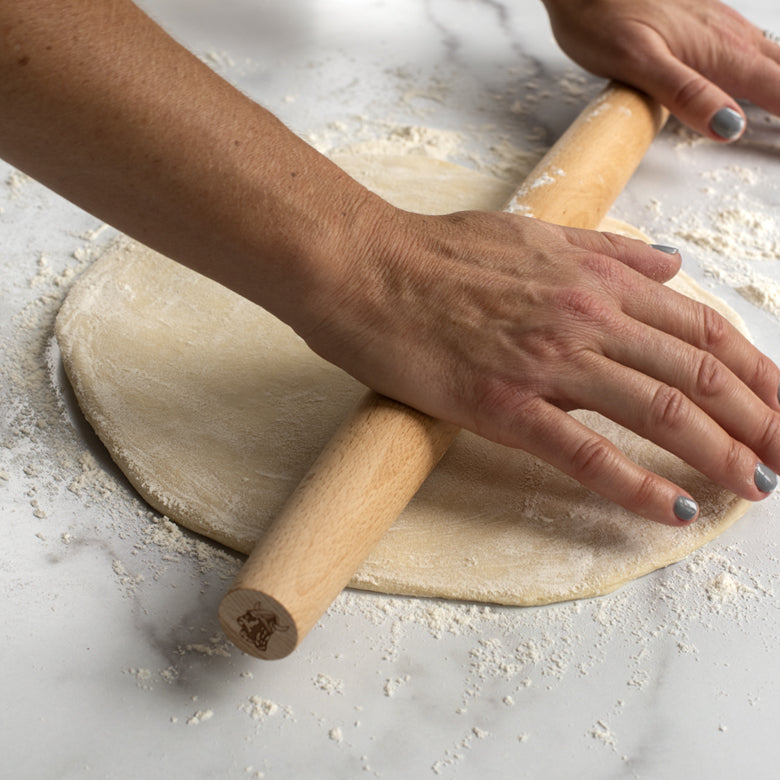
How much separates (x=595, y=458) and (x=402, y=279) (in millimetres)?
370

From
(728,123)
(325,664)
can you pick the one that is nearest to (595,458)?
(325,664)

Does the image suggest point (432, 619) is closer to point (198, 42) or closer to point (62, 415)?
point (62, 415)

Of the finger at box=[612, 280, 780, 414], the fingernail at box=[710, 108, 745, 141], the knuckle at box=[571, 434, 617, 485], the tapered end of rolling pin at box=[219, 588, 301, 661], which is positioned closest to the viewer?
the tapered end of rolling pin at box=[219, 588, 301, 661]

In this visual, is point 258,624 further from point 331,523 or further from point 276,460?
point 276,460

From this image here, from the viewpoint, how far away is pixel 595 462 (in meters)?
1.22

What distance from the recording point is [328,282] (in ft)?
4.09

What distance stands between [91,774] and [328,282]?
0.69 m

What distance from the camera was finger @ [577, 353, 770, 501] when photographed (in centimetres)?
124

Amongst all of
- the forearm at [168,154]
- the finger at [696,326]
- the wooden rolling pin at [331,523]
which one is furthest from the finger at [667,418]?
the forearm at [168,154]

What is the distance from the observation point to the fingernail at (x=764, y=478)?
1.29 m

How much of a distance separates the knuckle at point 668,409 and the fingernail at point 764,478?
0.50 feet

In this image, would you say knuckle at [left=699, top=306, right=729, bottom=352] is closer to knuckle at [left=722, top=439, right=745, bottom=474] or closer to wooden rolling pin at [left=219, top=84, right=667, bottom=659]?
knuckle at [left=722, top=439, right=745, bottom=474]

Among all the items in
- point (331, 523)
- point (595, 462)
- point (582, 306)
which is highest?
point (582, 306)

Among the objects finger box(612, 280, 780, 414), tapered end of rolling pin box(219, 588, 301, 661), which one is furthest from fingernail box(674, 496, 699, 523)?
tapered end of rolling pin box(219, 588, 301, 661)
